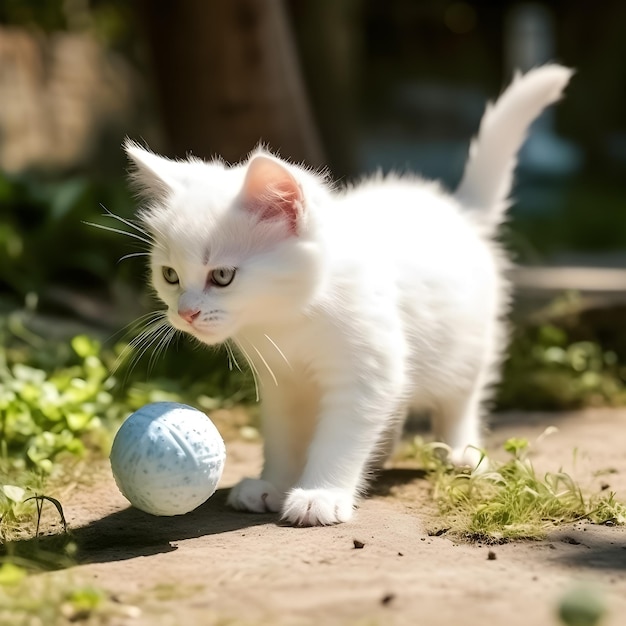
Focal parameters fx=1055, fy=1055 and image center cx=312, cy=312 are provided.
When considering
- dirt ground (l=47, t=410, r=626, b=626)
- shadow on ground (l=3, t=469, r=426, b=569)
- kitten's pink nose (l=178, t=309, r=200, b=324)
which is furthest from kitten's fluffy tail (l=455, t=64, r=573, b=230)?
kitten's pink nose (l=178, t=309, r=200, b=324)

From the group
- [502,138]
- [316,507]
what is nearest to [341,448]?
[316,507]

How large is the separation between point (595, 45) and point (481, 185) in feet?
33.1

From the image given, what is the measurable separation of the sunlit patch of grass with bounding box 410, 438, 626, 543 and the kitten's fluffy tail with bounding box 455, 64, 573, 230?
116cm

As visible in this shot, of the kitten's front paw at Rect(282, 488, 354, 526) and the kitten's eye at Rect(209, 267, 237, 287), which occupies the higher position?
the kitten's eye at Rect(209, 267, 237, 287)

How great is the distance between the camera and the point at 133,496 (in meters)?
2.86

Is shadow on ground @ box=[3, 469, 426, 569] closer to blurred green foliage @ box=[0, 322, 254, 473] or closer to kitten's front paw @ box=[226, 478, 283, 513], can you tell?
kitten's front paw @ box=[226, 478, 283, 513]

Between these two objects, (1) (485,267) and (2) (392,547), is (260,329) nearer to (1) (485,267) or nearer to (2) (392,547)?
(2) (392,547)

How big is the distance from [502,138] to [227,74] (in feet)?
5.97

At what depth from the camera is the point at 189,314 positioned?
2.81 m

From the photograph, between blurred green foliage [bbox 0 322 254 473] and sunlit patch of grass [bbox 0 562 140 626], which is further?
blurred green foliage [bbox 0 322 254 473]

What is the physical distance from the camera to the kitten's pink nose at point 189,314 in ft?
9.21

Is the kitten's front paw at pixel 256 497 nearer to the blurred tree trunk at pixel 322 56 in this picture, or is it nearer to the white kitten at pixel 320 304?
the white kitten at pixel 320 304

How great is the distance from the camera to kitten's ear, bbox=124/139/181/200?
306 centimetres

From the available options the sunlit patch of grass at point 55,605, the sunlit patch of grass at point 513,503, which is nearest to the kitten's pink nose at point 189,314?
the sunlit patch of grass at point 55,605
